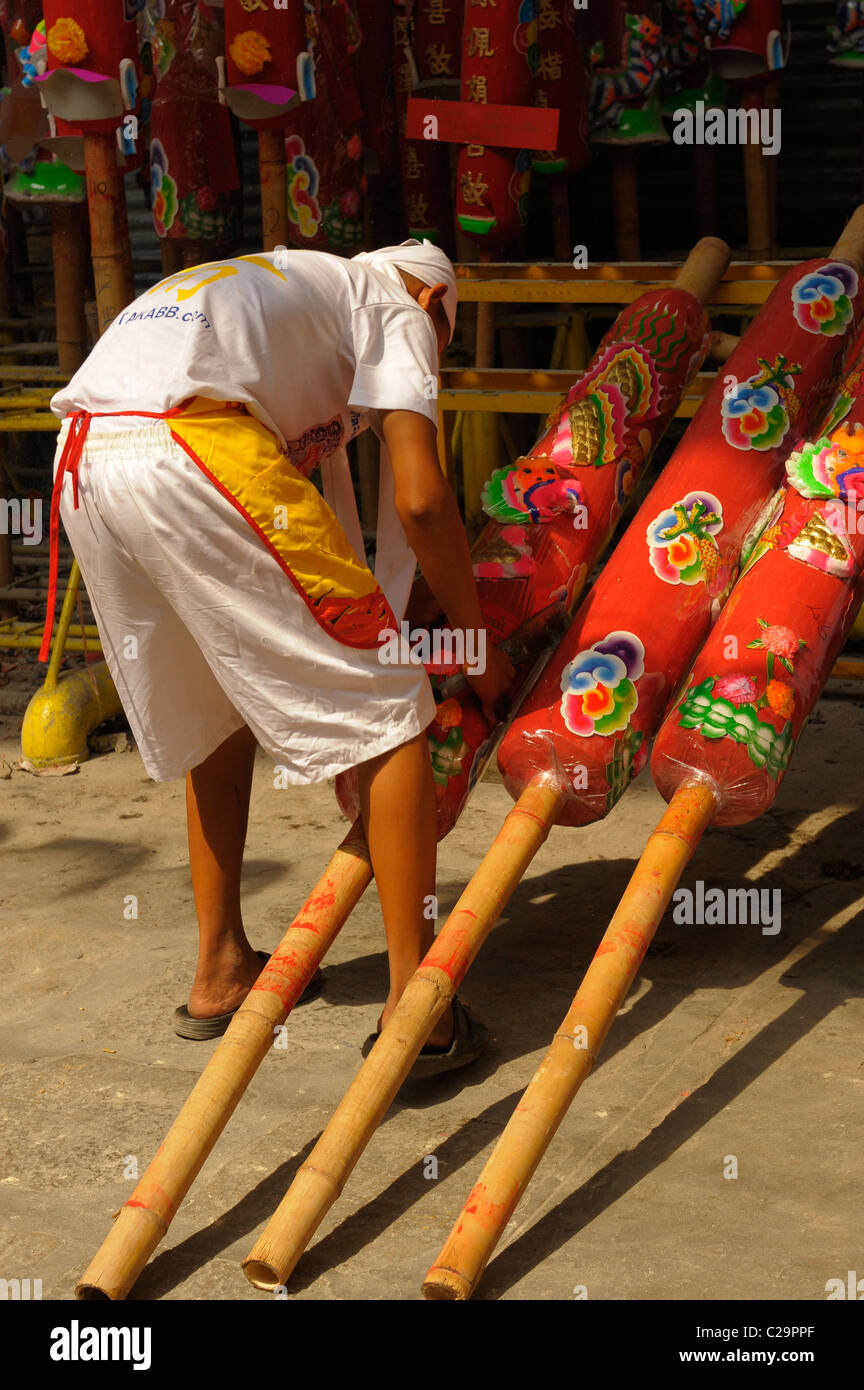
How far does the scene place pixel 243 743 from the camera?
286cm

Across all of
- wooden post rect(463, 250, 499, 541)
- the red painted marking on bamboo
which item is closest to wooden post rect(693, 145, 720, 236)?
wooden post rect(463, 250, 499, 541)

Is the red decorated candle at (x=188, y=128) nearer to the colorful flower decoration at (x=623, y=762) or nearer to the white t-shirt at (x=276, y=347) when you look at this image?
the white t-shirt at (x=276, y=347)

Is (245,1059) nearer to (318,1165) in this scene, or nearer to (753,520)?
(318,1165)

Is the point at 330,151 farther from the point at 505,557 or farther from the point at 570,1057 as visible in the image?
the point at 570,1057

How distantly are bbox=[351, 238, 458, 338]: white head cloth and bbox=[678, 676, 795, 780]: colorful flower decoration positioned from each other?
806 millimetres

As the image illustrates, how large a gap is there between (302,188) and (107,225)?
0.61 meters

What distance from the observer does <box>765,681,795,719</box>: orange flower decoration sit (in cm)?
267

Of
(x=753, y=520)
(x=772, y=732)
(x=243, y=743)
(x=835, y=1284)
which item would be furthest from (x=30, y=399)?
(x=835, y=1284)

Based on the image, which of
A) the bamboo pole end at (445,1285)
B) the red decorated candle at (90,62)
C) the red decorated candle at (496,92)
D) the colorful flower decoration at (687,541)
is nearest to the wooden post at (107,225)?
the red decorated candle at (90,62)

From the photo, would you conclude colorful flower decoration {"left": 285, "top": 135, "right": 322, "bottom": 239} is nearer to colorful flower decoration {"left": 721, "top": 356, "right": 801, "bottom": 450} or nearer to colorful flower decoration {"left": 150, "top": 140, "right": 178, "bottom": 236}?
colorful flower decoration {"left": 150, "top": 140, "right": 178, "bottom": 236}

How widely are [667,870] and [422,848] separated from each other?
16.0 inches

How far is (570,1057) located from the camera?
2301 mm

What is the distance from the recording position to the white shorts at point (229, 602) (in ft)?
7.76

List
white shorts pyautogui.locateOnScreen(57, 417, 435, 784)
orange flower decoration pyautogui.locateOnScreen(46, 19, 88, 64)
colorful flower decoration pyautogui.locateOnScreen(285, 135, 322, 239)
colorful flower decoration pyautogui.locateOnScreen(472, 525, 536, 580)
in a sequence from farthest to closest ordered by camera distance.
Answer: colorful flower decoration pyautogui.locateOnScreen(285, 135, 322, 239) → orange flower decoration pyautogui.locateOnScreen(46, 19, 88, 64) → colorful flower decoration pyautogui.locateOnScreen(472, 525, 536, 580) → white shorts pyautogui.locateOnScreen(57, 417, 435, 784)
